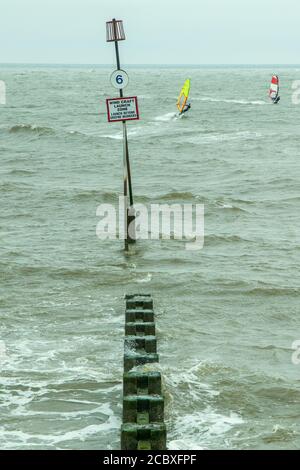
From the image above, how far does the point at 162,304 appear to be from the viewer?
11625 mm

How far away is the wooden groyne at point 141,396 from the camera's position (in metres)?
6.55

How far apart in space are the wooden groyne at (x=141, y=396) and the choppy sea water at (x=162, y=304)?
407 mm

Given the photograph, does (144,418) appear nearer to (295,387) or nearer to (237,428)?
(237,428)

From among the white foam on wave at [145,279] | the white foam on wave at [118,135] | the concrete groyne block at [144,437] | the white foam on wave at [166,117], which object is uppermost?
the white foam on wave at [166,117]

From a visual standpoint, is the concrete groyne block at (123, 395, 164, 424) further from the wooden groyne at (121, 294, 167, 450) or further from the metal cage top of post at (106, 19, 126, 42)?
the metal cage top of post at (106, 19, 126, 42)

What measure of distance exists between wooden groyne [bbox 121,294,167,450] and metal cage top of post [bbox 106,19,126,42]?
20.0 ft

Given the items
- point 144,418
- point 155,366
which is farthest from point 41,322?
point 144,418

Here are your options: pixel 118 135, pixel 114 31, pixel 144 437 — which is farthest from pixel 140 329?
pixel 118 135

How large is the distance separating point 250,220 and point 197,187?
4.63m

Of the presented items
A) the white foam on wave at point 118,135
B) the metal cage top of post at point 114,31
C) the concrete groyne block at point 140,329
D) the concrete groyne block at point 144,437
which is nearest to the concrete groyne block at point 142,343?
the concrete groyne block at point 140,329

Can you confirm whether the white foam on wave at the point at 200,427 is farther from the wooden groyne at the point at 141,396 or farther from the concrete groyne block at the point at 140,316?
the concrete groyne block at the point at 140,316

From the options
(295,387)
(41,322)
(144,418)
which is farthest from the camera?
(41,322)

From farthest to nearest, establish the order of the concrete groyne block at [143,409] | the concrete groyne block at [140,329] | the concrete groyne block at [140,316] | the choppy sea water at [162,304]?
the concrete groyne block at [140,316] → the concrete groyne block at [140,329] → the choppy sea water at [162,304] → the concrete groyne block at [143,409]
